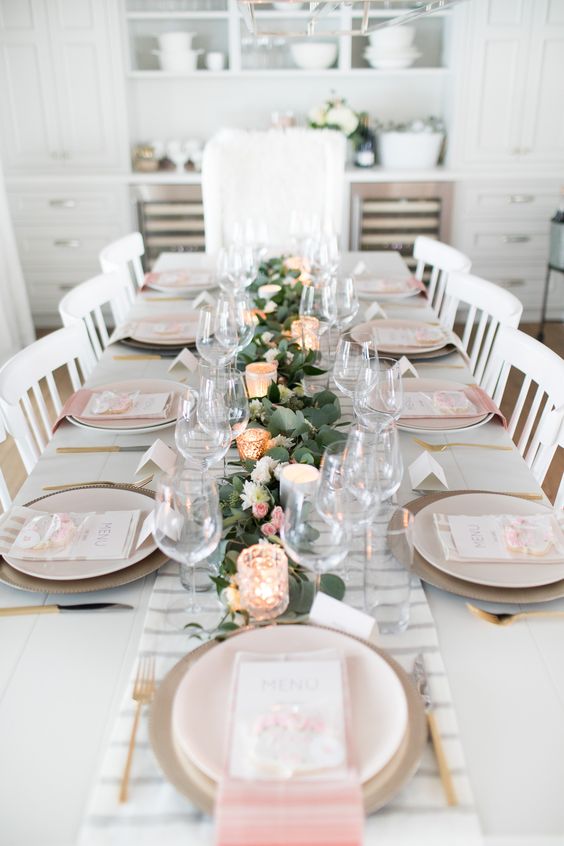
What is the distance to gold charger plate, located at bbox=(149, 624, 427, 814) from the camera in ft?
2.27

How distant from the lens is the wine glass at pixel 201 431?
1183 mm

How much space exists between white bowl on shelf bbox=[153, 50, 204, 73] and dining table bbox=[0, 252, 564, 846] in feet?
11.9

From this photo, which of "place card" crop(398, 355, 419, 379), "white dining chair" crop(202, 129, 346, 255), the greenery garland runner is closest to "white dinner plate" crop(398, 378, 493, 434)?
the greenery garland runner

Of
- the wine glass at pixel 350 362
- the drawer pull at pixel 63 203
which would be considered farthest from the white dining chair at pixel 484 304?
the drawer pull at pixel 63 203

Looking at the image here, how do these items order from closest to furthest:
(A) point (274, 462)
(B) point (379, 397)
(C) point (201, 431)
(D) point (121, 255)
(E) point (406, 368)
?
(A) point (274, 462)
(C) point (201, 431)
(B) point (379, 397)
(E) point (406, 368)
(D) point (121, 255)

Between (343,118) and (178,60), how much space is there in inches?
36.3

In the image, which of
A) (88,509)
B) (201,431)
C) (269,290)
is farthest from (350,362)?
(269,290)

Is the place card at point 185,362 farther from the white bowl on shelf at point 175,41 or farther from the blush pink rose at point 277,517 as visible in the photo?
the white bowl on shelf at point 175,41

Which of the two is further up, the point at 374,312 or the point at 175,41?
the point at 175,41

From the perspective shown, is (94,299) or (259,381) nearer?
(259,381)

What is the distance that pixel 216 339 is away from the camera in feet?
5.45

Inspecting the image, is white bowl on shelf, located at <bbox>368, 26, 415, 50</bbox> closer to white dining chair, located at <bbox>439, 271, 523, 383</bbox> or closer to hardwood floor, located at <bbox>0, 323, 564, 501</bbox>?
hardwood floor, located at <bbox>0, 323, 564, 501</bbox>

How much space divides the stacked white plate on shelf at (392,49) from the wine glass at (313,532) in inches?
146

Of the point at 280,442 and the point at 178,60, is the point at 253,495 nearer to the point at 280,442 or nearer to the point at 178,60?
the point at 280,442
